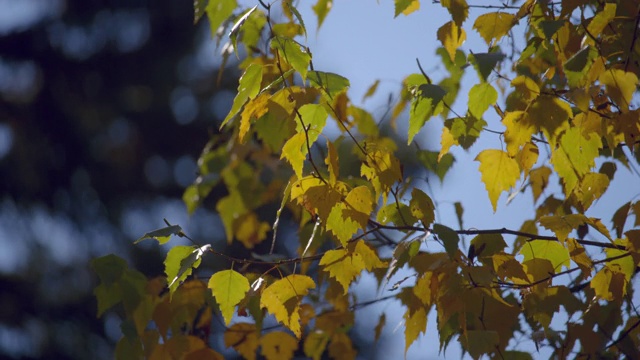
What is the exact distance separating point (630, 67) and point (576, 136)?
22 cm

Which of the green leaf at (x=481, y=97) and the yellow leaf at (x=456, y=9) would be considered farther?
the yellow leaf at (x=456, y=9)

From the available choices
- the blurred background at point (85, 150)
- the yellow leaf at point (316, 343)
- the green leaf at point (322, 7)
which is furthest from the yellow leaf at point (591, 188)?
the blurred background at point (85, 150)

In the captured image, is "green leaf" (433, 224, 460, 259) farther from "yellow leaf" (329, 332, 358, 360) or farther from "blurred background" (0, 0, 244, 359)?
"blurred background" (0, 0, 244, 359)

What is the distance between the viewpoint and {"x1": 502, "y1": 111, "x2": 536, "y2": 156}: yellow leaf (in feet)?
5.08

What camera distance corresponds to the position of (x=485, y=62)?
151cm

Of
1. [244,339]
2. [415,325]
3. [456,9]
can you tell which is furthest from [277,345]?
[456,9]

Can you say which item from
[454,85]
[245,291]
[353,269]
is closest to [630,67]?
[353,269]

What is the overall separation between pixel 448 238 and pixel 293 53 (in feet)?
1.39

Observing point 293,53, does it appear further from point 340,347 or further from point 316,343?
point 340,347

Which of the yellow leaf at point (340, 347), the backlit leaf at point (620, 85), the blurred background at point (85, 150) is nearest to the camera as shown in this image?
the backlit leaf at point (620, 85)

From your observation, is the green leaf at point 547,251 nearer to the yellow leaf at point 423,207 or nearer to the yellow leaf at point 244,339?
the yellow leaf at point 423,207

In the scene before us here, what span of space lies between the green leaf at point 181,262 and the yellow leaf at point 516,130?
1.90 feet

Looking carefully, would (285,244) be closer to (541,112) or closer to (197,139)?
(197,139)

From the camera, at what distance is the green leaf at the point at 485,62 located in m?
1.49
